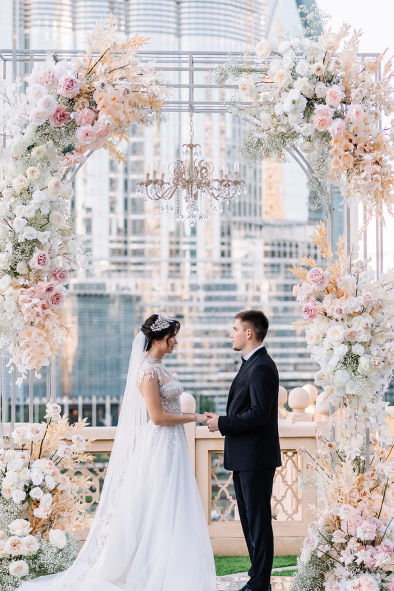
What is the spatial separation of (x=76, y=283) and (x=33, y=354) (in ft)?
150

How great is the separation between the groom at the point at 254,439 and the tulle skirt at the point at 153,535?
9.7 inches

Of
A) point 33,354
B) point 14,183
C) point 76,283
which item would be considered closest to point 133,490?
point 33,354

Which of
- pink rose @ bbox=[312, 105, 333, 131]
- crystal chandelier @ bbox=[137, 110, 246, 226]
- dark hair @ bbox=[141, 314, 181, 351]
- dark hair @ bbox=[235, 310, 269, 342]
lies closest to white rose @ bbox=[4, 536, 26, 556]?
dark hair @ bbox=[141, 314, 181, 351]

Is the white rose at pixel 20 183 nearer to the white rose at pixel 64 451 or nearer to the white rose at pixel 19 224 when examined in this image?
the white rose at pixel 19 224

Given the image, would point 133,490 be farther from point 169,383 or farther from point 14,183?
point 14,183

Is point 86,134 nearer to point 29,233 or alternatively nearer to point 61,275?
point 29,233

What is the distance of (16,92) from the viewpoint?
327 cm

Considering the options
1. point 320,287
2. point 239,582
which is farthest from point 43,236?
point 239,582

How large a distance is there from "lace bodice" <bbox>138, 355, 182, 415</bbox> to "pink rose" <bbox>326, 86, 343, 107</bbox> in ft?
5.12

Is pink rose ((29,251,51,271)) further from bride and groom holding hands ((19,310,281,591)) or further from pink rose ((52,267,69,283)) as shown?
bride and groom holding hands ((19,310,281,591))

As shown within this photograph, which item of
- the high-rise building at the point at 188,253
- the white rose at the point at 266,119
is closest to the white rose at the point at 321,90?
the white rose at the point at 266,119

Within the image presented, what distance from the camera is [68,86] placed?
324 cm

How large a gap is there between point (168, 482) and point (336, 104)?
204 cm

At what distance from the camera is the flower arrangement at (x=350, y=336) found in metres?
3.25
